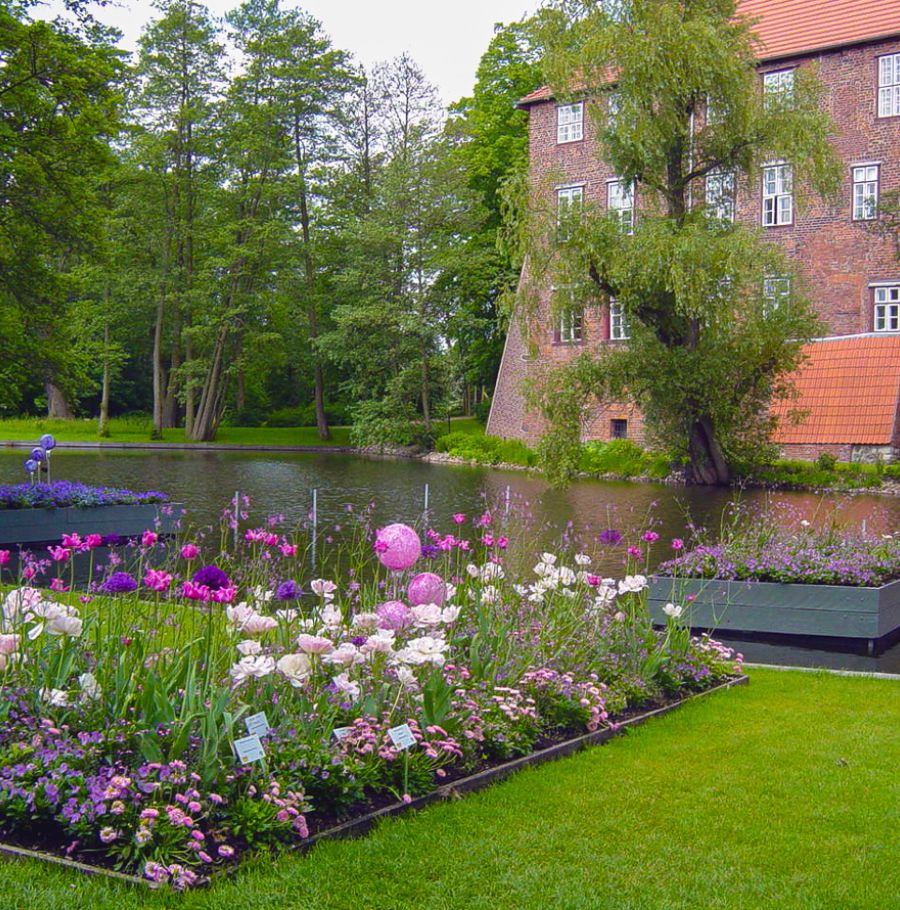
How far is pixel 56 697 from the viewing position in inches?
179

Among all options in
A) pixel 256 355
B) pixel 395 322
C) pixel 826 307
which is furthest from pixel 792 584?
pixel 256 355

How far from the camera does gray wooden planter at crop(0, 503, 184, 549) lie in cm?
1538

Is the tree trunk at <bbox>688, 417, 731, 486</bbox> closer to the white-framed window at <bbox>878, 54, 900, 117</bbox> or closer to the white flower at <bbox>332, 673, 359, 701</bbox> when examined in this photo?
the white-framed window at <bbox>878, 54, 900, 117</bbox>

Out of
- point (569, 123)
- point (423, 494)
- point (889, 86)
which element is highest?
point (569, 123)

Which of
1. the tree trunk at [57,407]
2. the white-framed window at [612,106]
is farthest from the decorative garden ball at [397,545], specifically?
the tree trunk at [57,407]

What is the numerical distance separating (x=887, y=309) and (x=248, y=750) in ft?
108

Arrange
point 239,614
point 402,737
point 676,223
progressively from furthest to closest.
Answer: point 676,223, point 239,614, point 402,737

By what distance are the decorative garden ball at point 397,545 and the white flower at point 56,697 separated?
75.1 inches

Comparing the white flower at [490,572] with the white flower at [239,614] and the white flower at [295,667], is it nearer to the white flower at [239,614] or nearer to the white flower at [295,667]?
the white flower at [239,614]

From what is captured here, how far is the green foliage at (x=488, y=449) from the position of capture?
38031 millimetres

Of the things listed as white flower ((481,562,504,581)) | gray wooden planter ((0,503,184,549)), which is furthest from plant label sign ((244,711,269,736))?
gray wooden planter ((0,503,184,549))

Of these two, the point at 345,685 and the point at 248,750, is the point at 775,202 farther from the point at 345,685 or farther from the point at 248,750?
the point at 248,750

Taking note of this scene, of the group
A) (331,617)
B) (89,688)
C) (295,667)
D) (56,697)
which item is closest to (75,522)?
(331,617)

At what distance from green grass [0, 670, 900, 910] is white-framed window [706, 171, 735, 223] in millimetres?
23026
